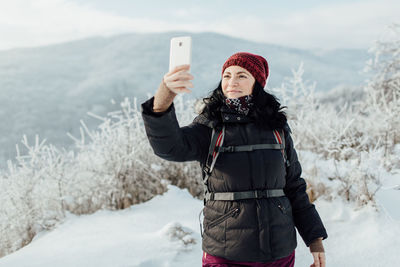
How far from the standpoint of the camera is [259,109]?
1685mm

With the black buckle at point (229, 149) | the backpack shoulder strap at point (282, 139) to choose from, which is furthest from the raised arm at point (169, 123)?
the backpack shoulder strap at point (282, 139)

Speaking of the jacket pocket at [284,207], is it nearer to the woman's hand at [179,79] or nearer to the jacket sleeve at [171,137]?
the jacket sleeve at [171,137]

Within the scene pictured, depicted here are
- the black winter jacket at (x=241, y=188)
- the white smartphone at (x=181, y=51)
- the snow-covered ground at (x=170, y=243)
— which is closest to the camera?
the white smartphone at (x=181, y=51)

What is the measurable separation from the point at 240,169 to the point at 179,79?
0.53 metres

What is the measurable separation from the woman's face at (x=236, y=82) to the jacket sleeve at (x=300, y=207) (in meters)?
0.34

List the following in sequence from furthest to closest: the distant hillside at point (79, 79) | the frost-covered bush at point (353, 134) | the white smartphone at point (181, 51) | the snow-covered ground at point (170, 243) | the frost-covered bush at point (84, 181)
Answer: the distant hillside at point (79, 79) < the frost-covered bush at point (84, 181) < the frost-covered bush at point (353, 134) < the snow-covered ground at point (170, 243) < the white smartphone at point (181, 51)

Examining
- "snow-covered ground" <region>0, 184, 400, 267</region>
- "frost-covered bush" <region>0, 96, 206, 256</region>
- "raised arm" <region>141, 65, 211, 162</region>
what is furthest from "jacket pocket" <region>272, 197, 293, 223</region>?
"frost-covered bush" <region>0, 96, 206, 256</region>

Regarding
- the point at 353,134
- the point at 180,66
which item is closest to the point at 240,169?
the point at 180,66

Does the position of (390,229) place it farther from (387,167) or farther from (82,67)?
(82,67)

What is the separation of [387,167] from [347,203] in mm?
1030

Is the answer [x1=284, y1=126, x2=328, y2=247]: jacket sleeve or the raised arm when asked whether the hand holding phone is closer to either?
the raised arm

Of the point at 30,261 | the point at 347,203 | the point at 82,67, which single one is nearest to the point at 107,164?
the point at 30,261

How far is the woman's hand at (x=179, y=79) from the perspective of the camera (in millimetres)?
1256

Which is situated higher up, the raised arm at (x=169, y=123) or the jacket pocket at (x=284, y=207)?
the raised arm at (x=169, y=123)
